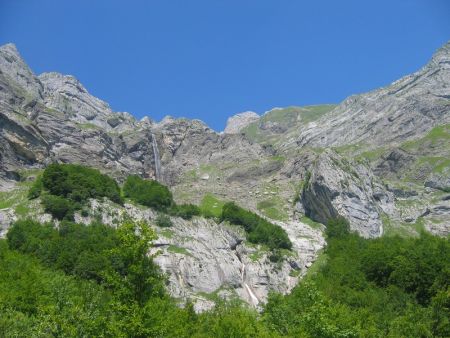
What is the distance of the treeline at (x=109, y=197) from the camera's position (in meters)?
119

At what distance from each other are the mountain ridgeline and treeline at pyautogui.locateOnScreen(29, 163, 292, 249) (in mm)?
405

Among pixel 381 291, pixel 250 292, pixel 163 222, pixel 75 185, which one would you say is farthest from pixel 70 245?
pixel 381 291

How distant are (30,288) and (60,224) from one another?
4580 cm

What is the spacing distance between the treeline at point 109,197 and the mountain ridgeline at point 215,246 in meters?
0.41

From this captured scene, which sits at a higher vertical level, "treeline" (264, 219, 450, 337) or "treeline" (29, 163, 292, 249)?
"treeline" (29, 163, 292, 249)

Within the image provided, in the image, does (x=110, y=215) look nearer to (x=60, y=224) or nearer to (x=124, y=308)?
(x=60, y=224)

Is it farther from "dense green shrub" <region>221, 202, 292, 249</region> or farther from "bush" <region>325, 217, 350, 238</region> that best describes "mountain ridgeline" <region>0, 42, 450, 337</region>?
"bush" <region>325, 217, 350, 238</region>

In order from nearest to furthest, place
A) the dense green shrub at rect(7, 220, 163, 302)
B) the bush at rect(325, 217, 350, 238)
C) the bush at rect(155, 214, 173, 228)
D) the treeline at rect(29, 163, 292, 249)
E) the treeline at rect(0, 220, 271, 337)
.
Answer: the treeline at rect(0, 220, 271, 337) < the dense green shrub at rect(7, 220, 163, 302) < the treeline at rect(29, 163, 292, 249) < the bush at rect(155, 214, 173, 228) < the bush at rect(325, 217, 350, 238)

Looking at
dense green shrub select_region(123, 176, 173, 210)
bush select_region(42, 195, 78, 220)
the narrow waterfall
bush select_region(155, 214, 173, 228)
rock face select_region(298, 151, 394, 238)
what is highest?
rock face select_region(298, 151, 394, 238)

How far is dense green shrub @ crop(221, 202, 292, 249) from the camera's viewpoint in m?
132

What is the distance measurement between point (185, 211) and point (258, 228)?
19219 mm

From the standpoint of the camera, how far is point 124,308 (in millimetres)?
32719

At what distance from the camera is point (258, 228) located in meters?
135

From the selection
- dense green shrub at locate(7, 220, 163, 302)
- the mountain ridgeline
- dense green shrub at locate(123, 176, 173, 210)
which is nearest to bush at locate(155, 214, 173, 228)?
the mountain ridgeline
